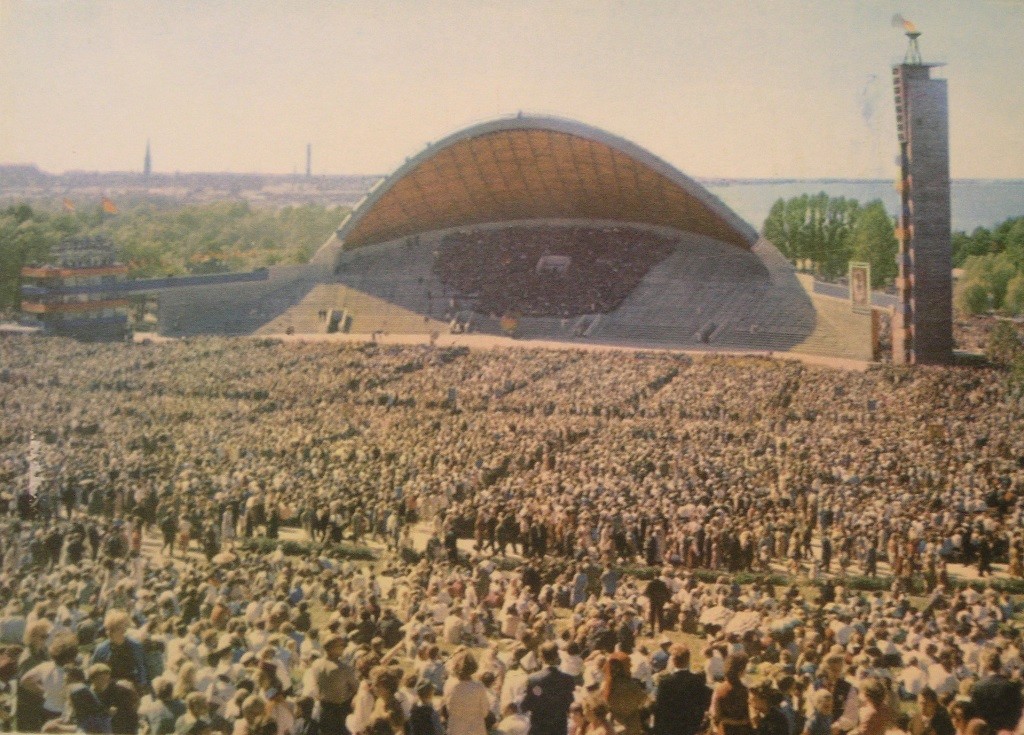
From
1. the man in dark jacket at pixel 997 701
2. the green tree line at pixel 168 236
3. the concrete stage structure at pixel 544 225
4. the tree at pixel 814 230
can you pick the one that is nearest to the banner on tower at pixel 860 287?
the concrete stage structure at pixel 544 225

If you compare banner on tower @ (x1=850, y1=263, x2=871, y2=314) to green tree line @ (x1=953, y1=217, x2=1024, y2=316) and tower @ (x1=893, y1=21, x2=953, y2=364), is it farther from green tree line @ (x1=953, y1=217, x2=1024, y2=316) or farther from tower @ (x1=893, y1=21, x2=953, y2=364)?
green tree line @ (x1=953, y1=217, x2=1024, y2=316)

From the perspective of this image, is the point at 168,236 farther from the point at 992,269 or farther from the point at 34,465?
the point at 992,269

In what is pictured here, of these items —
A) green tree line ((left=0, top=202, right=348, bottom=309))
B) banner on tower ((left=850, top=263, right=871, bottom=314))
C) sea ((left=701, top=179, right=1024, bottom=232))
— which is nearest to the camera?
sea ((left=701, top=179, right=1024, bottom=232))

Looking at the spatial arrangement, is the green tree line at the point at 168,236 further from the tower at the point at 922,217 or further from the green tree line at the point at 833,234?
the tower at the point at 922,217

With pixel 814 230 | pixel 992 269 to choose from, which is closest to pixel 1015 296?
pixel 992 269

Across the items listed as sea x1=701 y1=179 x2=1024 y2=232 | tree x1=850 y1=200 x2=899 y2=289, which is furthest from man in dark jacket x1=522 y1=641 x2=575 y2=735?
tree x1=850 y1=200 x2=899 y2=289
